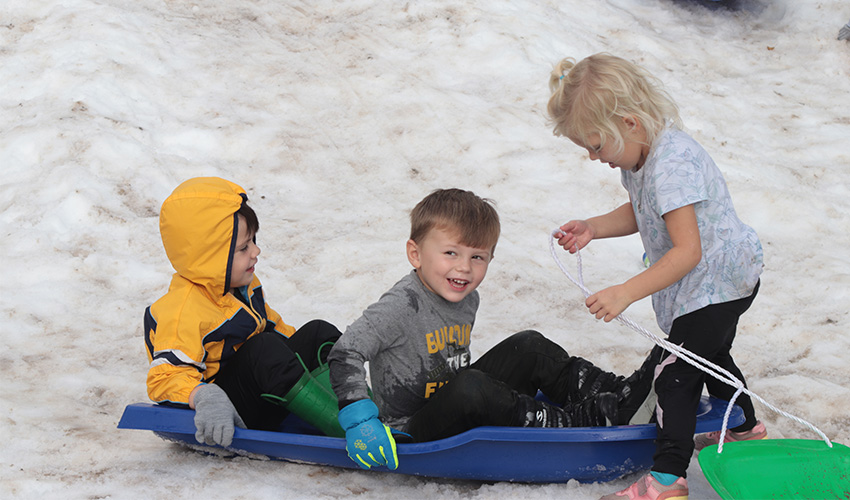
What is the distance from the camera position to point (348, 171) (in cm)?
489

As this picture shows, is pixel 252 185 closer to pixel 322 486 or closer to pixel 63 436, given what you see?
pixel 63 436

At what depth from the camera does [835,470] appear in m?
2.07

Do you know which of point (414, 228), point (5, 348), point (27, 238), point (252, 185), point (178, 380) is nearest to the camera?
point (178, 380)

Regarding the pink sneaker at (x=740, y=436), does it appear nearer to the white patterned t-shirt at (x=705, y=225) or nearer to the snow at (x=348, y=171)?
the snow at (x=348, y=171)

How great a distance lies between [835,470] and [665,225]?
849mm

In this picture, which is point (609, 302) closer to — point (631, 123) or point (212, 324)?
point (631, 123)

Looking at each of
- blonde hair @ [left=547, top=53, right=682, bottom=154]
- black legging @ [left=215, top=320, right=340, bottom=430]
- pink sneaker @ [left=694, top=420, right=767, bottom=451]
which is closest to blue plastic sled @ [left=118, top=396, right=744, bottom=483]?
black legging @ [left=215, top=320, right=340, bottom=430]

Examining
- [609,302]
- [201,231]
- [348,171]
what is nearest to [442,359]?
[609,302]

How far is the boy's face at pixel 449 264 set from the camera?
7.50 feet

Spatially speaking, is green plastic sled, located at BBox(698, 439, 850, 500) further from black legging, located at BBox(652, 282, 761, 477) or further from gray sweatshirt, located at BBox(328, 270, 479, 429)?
gray sweatshirt, located at BBox(328, 270, 479, 429)

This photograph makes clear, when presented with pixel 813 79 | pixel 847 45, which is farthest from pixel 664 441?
pixel 847 45

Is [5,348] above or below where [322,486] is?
below

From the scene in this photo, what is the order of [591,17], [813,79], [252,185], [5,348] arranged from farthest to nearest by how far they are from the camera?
[591,17], [813,79], [252,185], [5,348]

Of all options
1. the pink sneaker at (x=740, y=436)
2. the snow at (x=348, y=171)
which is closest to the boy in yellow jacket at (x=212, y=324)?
the snow at (x=348, y=171)
